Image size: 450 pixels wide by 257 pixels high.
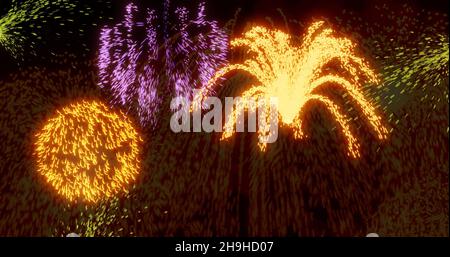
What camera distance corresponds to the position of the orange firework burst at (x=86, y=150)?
10500 mm

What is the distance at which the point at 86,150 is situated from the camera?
10.6m

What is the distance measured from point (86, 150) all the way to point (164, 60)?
201 centimetres

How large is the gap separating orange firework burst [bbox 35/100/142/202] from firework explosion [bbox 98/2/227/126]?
49 cm

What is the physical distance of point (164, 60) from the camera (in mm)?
10820

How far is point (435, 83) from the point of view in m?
10.9

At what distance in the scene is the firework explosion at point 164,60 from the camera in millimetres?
10602

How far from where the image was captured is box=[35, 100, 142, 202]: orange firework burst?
10.5 m

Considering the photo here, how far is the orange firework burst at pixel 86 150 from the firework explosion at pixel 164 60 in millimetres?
490
